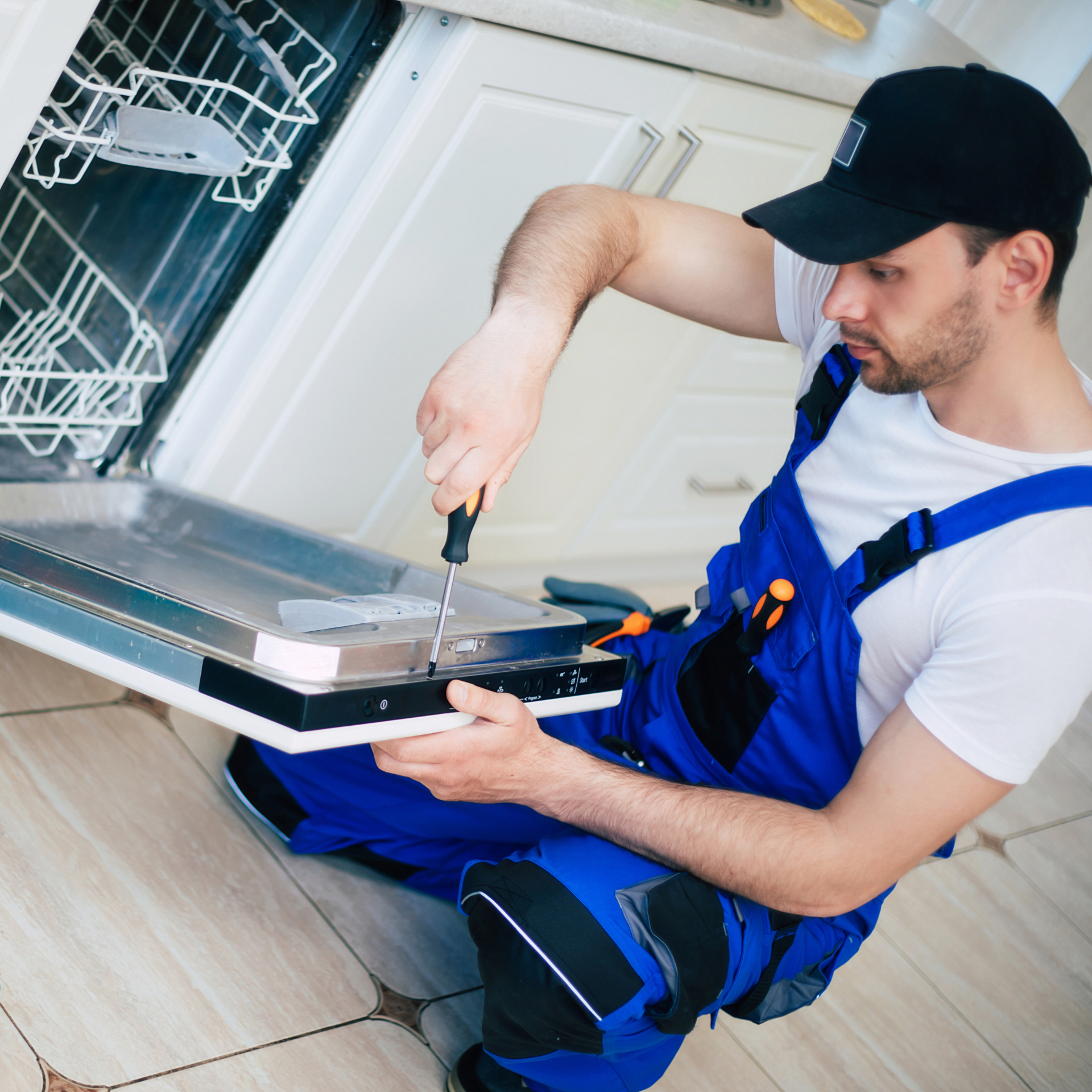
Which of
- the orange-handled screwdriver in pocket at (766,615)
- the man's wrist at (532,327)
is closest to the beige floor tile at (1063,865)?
the orange-handled screwdriver in pocket at (766,615)

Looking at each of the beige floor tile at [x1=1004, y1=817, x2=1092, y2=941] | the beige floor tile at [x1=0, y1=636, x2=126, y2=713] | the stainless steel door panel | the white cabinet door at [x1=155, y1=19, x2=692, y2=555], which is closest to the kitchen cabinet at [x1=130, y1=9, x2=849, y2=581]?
the white cabinet door at [x1=155, y1=19, x2=692, y2=555]

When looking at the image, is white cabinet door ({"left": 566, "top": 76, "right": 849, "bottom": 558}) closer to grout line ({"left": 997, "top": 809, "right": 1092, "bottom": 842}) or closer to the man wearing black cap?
the man wearing black cap

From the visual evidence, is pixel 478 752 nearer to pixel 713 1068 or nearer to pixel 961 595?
pixel 961 595

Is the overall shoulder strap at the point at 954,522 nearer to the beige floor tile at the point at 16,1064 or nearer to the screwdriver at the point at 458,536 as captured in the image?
the screwdriver at the point at 458,536

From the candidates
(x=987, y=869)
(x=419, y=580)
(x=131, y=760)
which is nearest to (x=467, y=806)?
(x=419, y=580)

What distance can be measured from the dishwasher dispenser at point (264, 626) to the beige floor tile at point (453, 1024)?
387 mm

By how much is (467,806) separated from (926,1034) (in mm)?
713

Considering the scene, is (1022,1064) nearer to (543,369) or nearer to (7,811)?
(543,369)

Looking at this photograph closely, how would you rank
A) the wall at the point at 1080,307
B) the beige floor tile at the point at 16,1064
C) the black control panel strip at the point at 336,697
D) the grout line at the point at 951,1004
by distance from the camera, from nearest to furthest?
the black control panel strip at the point at 336,697, the beige floor tile at the point at 16,1064, the grout line at the point at 951,1004, the wall at the point at 1080,307

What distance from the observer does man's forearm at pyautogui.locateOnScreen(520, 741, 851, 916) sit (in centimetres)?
97

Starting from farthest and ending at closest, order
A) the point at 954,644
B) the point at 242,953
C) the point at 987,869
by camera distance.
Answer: the point at 987,869 → the point at 242,953 → the point at 954,644

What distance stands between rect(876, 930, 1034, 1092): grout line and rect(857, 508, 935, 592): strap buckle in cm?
78

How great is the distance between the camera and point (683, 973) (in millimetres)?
964

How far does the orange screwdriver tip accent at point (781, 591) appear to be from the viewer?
1.10 meters
